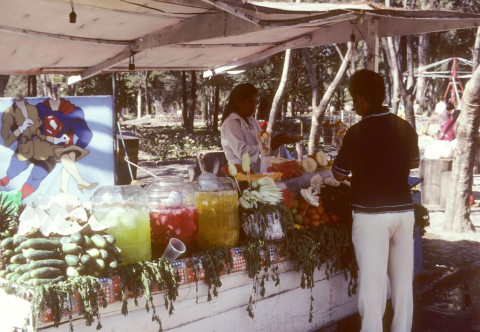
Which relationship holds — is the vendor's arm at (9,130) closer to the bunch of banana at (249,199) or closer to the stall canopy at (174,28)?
the stall canopy at (174,28)

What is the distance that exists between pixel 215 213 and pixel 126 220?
0.68 metres

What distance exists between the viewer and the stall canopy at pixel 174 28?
135 inches

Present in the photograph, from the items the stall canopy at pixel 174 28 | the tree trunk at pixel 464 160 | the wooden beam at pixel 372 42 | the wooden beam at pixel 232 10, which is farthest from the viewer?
the tree trunk at pixel 464 160

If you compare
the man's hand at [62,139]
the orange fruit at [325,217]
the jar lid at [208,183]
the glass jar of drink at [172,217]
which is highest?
the man's hand at [62,139]

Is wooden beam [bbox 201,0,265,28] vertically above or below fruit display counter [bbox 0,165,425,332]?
above

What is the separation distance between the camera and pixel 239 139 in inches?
185

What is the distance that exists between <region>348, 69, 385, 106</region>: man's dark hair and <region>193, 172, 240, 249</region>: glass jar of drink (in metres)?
1.20

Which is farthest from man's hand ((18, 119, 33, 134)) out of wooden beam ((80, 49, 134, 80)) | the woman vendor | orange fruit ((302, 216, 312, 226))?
orange fruit ((302, 216, 312, 226))

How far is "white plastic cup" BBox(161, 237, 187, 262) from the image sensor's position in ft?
9.21

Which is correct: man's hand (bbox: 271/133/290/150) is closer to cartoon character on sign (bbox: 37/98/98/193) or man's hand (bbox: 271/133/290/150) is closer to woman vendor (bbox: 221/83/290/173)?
woman vendor (bbox: 221/83/290/173)

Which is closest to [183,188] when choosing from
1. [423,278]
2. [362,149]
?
[362,149]

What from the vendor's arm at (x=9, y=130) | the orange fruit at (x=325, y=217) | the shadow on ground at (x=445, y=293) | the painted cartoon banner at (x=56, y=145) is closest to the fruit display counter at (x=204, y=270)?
the orange fruit at (x=325, y=217)

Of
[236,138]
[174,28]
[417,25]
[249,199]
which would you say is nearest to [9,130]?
[174,28]

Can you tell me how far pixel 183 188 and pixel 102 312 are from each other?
0.99 meters
